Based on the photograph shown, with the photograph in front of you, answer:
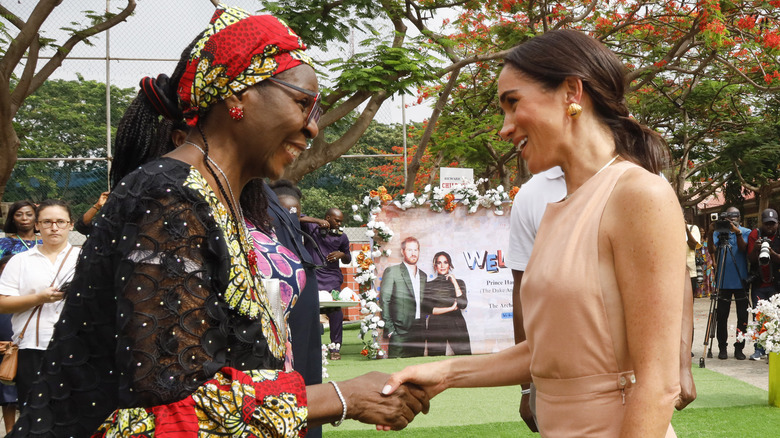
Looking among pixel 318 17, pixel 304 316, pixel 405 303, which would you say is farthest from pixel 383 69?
pixel 304 316

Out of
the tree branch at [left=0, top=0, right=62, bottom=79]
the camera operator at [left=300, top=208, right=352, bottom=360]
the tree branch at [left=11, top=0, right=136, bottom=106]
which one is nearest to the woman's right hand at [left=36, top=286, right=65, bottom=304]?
the camera operator at [left=300, top=208, right=352, bottom=360]

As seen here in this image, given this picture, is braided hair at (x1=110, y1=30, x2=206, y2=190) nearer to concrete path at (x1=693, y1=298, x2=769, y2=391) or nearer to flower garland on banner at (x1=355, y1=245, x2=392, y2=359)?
concrete path at (x1=693, y1=298, x2=769, y2=391)

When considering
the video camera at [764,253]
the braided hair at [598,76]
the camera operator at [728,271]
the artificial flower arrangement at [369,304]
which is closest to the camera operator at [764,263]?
the video camera at [764,253]

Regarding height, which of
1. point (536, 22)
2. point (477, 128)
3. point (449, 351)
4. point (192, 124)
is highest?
point (536, 22)

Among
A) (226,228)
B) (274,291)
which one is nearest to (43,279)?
(274,291)

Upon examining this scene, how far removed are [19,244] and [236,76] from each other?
18.6ft

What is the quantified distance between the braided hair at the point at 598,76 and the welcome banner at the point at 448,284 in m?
8.51

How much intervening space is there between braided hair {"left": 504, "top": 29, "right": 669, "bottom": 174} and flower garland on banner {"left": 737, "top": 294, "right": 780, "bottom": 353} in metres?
5.31

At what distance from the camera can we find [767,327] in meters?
6.65

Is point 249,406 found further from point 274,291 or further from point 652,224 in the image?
point 652,224

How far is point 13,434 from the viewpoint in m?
1.80

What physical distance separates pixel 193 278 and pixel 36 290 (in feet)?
14.9

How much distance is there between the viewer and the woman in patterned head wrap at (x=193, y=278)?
1598 millimetres

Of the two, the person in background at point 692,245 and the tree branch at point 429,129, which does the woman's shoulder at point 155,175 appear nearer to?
the person in background at point 692,245
